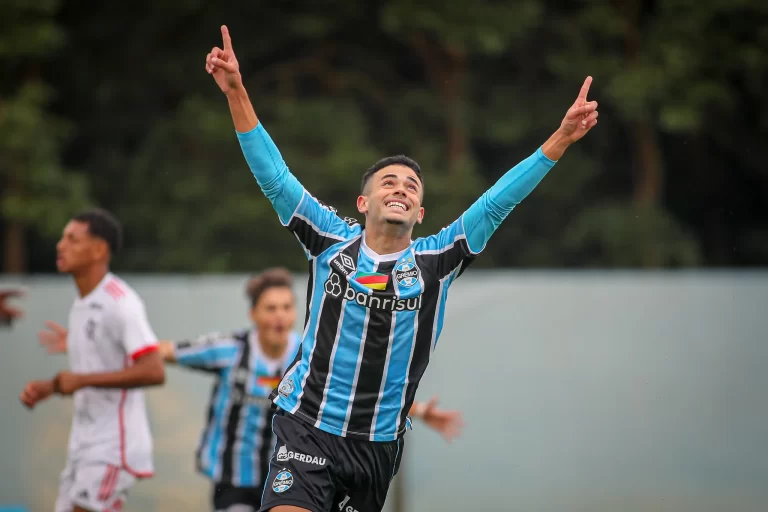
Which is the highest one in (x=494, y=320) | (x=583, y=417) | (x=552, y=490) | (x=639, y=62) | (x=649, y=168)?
(x=639, y=62)

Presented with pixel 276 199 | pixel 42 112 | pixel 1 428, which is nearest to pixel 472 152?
pixel 42 112

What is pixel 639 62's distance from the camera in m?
15.5

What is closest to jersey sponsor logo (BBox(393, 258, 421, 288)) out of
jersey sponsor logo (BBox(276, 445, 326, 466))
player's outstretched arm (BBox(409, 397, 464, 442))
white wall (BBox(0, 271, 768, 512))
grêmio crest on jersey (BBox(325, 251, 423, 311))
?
grêmio crest on jersey (BBox(325, 251, 423, 311))

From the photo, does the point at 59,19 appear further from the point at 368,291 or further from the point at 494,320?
the point at 368,291

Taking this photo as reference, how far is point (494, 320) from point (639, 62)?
7.07 metres

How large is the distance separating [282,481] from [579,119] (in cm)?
194

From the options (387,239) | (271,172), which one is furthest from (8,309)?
(387,239)

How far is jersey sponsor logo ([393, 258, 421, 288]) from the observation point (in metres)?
4.83

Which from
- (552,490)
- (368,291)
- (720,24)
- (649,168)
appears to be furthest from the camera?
(649,168)

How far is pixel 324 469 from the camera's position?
15.3 ft

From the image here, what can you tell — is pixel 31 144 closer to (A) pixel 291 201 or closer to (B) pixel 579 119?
(A) pixel 291 201

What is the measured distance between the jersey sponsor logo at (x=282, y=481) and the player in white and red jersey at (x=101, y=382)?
6.54ft

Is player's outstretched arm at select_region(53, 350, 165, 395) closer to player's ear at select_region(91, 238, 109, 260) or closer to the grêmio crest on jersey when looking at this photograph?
player's ear at select_region(91, 238, 109, 260)

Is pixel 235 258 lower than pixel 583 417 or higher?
higher
